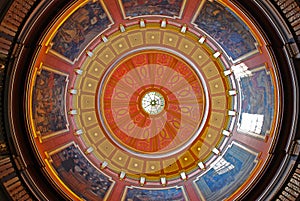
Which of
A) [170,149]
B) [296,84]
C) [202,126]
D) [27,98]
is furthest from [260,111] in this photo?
[27,98]

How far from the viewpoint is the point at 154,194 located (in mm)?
18312

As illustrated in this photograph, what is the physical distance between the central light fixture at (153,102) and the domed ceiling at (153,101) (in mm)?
56

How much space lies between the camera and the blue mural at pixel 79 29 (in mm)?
15492

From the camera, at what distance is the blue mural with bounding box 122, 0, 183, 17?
1638 centimetres

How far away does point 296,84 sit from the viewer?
42.5ft

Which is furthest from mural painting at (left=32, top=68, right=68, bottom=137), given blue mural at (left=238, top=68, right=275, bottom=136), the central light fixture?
blue mural at (left=238, top=68, right=275, bottom=136)

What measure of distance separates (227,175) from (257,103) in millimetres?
3631

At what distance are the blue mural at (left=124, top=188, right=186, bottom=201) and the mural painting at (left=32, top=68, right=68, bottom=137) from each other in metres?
4.43

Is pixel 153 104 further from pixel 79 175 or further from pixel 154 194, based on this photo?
pixel 79 175

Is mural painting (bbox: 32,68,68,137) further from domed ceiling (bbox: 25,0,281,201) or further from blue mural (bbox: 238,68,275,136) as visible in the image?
blue mural (bbox: 238,68,275,136)

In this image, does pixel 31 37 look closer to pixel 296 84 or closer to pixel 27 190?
pixel 27 190

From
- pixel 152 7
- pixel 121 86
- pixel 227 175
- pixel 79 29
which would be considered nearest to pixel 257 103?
pixel 227 175

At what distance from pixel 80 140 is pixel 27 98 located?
515cm

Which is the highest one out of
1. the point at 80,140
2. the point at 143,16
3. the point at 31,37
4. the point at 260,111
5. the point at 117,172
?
the point at 143,16
